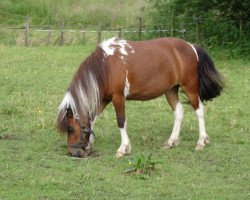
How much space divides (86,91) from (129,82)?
0.66 meters

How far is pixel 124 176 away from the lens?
271 inches

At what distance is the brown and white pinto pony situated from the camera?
25.8ft

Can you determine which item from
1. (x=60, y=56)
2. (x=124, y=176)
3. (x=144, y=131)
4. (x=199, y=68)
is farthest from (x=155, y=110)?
(x=60, y=56)

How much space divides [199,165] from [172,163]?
13.2 inches

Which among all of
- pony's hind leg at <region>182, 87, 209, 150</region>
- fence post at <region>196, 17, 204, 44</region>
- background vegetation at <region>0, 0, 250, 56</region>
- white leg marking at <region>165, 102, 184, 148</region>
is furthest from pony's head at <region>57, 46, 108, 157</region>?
fence post at <region>196, 17, 204, 44</region>

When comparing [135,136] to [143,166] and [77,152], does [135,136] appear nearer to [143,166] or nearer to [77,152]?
[77,152]

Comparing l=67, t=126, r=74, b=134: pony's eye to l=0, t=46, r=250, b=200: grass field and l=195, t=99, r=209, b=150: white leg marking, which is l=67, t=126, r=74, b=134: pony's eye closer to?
l=0, t=46, r=250, b=200: grass field

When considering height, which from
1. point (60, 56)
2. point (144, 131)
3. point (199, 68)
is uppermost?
point (199, 68)

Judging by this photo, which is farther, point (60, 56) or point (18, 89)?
point (60, 56)

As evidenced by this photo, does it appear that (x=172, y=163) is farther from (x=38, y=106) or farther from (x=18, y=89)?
(x=18, y=89)

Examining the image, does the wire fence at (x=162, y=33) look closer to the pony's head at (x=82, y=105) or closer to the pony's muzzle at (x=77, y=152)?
the pony's head at (x=82, y=105)

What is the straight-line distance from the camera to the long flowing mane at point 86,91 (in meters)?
7.82

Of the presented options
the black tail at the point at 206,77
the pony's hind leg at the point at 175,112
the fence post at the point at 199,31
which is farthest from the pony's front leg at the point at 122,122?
the fence post at the point at 199,31

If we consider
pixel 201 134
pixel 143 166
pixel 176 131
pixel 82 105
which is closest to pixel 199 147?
pixel 201 134
